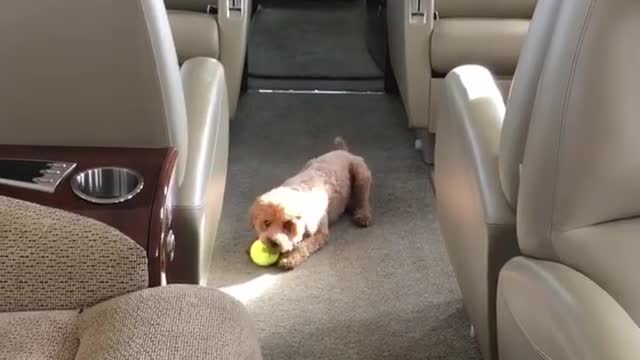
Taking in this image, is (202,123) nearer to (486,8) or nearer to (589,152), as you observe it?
(589,152)

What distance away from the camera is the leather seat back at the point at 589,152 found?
1251 mm

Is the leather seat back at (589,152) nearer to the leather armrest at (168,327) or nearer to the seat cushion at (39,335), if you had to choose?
the leather armrest at (168,327)

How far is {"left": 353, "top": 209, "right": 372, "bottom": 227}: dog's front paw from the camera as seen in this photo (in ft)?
8.13

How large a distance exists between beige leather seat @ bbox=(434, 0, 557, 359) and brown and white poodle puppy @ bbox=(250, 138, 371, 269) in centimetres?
45

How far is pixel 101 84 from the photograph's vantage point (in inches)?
57.6

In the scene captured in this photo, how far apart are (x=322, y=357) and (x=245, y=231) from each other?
0.60m

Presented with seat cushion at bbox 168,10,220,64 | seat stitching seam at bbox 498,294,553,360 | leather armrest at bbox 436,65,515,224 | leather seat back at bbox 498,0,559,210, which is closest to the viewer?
seat stitching seam at bbox 498,294,553,360

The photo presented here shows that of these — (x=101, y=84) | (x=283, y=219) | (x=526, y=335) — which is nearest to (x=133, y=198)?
(x=101, y=84)

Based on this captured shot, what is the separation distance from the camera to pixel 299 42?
3666 mm

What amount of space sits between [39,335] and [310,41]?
2613mm

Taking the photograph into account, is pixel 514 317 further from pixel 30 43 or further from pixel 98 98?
pixel 30 43

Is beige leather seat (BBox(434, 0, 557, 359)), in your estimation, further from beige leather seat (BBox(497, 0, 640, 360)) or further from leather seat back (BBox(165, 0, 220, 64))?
leather seat back (BBox(165, 0, 220, 64))

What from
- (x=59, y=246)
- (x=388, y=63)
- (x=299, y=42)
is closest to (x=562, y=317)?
(x=59, y=246)

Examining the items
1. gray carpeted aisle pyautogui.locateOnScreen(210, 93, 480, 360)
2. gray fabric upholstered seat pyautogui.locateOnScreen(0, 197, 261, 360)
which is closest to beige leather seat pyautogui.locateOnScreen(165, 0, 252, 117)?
gray carpeted aisle pyautogui.locateOnScreen(210, 93, 480, 360)
